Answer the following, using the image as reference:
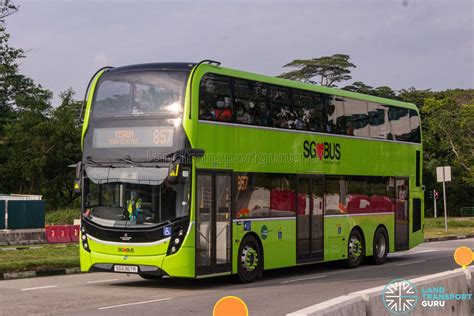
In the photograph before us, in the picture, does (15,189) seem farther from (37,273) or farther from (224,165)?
(224,165)

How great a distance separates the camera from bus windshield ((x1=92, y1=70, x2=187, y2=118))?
51.8 feet

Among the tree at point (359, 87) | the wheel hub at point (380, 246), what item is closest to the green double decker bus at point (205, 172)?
the wheel hub at point (380, 246)

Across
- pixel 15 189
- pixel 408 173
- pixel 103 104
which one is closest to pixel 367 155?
pixel 408 173

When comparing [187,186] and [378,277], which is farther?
[378,277]

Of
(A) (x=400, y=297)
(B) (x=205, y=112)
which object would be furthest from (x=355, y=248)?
(A) (x=400, y=297)

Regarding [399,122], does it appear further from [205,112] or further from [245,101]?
[205,112]

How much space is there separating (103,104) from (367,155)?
8.43 m

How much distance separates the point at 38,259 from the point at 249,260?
698 cm

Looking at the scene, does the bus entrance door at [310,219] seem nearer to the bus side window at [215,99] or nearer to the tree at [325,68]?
the bus side window at [215,99]

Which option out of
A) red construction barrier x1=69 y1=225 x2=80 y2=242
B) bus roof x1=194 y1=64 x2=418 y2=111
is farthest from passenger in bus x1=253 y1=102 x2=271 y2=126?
red construction barrier x1=69 y1=225 x2=80 y2=242

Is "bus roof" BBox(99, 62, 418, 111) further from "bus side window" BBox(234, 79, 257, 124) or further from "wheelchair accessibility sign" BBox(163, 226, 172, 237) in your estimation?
"wheelchair accessibility sign" BBox(163, 226, 172, 237)

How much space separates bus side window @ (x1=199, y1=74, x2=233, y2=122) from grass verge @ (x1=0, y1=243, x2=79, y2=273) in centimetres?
620

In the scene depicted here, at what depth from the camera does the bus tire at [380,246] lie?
23219 mm

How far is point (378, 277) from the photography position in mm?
19031
